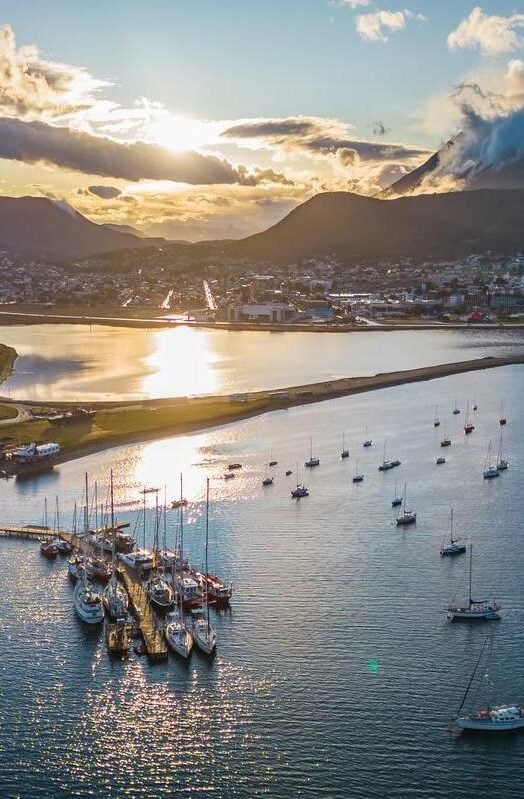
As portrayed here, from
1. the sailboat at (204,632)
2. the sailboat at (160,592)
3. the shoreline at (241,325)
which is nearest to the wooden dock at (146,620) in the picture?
the sailboat at (160,592)

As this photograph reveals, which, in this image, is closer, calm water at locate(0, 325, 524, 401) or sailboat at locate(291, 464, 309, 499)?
sailboat at locate(291, 464, 309, 499)

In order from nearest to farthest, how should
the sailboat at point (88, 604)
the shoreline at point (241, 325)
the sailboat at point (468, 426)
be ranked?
the sailboat at point (88, 604)
the sailboat at point (468, 426)
the shoreline at point (241, 325)

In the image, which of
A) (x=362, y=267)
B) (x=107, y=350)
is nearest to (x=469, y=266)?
(x=362, y=267)

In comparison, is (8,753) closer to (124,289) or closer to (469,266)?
(124,289)

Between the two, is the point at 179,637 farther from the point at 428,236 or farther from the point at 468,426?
the point at 428,236

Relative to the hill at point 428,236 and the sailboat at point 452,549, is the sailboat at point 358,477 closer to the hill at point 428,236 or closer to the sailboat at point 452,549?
the sailboat at point 452,549

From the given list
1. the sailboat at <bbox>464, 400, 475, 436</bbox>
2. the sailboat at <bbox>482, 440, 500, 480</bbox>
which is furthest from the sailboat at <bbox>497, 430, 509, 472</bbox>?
the sailboat at <bbox>464, 400, 475, 436</bbox>

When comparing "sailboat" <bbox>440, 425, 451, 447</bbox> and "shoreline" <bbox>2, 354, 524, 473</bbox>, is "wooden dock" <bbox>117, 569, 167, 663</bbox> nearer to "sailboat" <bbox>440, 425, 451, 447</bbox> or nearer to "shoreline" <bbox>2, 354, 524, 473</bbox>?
"shoreline" <bbox>2, 354, 524, 473</bbox>

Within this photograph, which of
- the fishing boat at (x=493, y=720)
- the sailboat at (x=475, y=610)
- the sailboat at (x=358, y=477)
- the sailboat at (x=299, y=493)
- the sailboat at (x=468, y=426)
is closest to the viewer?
the fishing boat at (x=493, y=720)
